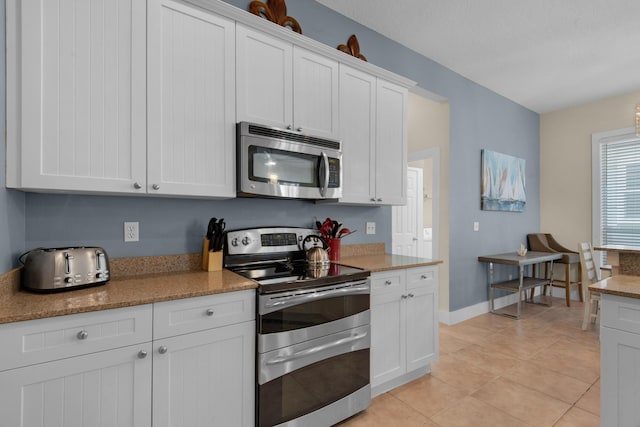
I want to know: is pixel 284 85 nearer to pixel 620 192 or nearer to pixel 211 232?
pixel 211 232

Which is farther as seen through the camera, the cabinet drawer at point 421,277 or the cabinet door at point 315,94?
the cabinet drawer at point 421,277

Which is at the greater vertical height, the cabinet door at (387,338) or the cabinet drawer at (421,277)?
the cabinet drawer at (421,277)

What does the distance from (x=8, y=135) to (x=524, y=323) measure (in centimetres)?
482

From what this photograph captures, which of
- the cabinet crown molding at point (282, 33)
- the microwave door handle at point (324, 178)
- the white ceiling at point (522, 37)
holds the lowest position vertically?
the microwave door handle at point (324, 178)

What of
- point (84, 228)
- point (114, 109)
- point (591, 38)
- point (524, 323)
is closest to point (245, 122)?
point (114, 109)

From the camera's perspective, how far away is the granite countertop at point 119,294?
120 cm

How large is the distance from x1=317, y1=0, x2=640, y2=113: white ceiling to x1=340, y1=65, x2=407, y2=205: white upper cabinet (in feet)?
2.04

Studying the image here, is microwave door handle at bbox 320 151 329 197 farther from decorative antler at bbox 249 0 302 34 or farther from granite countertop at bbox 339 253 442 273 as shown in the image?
decorative antler at bbox 249 0 302 34

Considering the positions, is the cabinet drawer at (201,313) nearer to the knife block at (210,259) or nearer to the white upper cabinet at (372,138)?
the knife block at (210,259)

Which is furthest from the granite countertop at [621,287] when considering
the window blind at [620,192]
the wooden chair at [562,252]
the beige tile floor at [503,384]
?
the window blind at [620,192]

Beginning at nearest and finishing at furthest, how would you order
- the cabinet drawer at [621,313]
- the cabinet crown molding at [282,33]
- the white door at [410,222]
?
the cabinet drawer at [621,313]
the cabinet crown molding at [282,33]
the white door at [410,222]

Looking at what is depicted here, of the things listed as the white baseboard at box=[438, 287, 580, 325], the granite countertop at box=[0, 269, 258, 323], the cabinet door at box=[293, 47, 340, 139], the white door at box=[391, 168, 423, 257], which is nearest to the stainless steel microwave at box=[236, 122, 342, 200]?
the cabinet door at box=[293, 47, 340, 139]

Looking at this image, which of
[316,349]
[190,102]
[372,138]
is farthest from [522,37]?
[316,349]

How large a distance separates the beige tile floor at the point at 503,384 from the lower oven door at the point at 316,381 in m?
0.18
